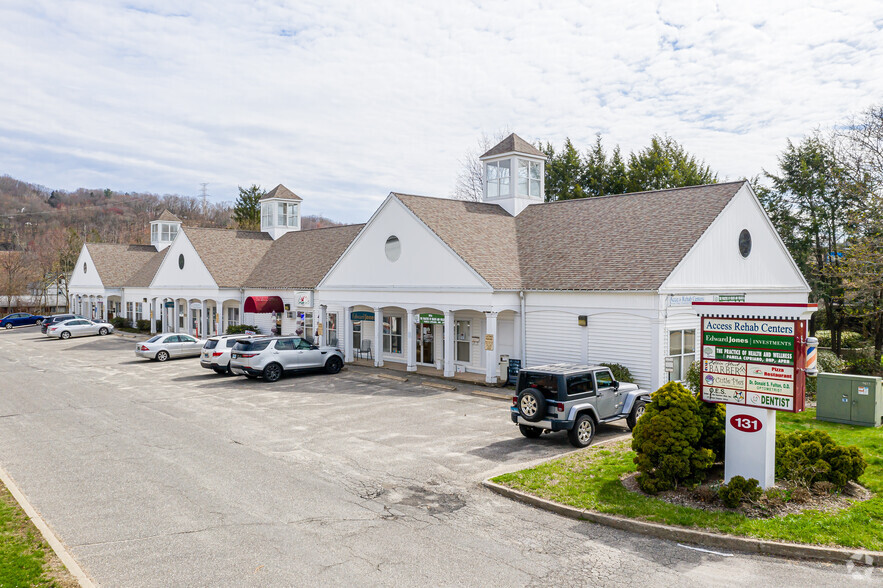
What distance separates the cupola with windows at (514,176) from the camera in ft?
105

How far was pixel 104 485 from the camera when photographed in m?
11.6

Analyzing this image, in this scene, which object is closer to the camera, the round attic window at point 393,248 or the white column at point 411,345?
the white column at point 411,345

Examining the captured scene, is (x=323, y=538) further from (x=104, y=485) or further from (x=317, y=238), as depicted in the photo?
(x=317, y=238)

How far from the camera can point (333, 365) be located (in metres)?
27.8

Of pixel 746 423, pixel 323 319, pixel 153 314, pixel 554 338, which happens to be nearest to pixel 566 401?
pixel 746 423

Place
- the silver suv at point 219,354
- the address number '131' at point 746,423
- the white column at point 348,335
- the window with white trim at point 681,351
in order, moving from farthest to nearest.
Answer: the white column at point 348,335 → the silver suv at point 219,354 → the window with white trim at point 681,351 → the address number '131' at point 746,423

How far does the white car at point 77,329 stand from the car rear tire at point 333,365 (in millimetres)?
30807

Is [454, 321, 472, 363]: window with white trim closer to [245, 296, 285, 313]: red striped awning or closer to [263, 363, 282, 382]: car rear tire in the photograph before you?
[263, 363, 282, 382]: car rear tire

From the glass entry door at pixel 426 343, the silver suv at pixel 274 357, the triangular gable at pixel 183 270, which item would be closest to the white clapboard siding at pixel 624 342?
the glass entry door at pixel 426 343

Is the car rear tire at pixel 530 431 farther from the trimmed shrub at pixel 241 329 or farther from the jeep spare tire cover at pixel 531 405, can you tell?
the trimmed shrub at pixel 241 329

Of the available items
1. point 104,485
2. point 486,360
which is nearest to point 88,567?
point 104,485

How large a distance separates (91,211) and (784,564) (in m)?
156

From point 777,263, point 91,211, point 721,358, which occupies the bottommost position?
point 721,358

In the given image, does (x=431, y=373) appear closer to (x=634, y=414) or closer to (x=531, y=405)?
(x=634, y=414)
